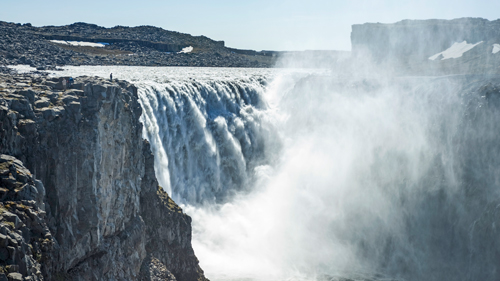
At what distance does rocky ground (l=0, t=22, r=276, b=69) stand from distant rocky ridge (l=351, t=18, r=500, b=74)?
30079 millimetres

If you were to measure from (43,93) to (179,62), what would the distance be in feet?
270

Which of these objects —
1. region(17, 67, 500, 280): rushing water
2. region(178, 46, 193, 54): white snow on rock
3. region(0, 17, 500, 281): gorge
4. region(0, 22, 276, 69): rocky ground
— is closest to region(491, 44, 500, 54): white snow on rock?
region(0, 17, 500, 281): gorge

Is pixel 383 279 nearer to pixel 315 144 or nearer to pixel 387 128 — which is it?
pixel 387 128

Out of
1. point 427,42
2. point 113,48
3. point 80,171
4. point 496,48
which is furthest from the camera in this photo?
point 113,48

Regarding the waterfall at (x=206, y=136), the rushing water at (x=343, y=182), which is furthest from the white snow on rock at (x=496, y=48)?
the waterfall at (x=206, y=136)

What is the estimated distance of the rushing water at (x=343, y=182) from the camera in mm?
32438

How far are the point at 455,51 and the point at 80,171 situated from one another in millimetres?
72662

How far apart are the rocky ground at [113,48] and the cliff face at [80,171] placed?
40.9 metres

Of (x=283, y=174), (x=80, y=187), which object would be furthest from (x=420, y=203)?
(x=80, y=187)

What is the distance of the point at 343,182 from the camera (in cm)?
4131

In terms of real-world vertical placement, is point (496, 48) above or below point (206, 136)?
above

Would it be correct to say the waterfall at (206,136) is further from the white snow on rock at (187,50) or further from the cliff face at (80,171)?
the white snow on rock at (187,50)

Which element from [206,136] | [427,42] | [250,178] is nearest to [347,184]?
[250,178]

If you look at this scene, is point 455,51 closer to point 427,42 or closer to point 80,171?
point 427,42
